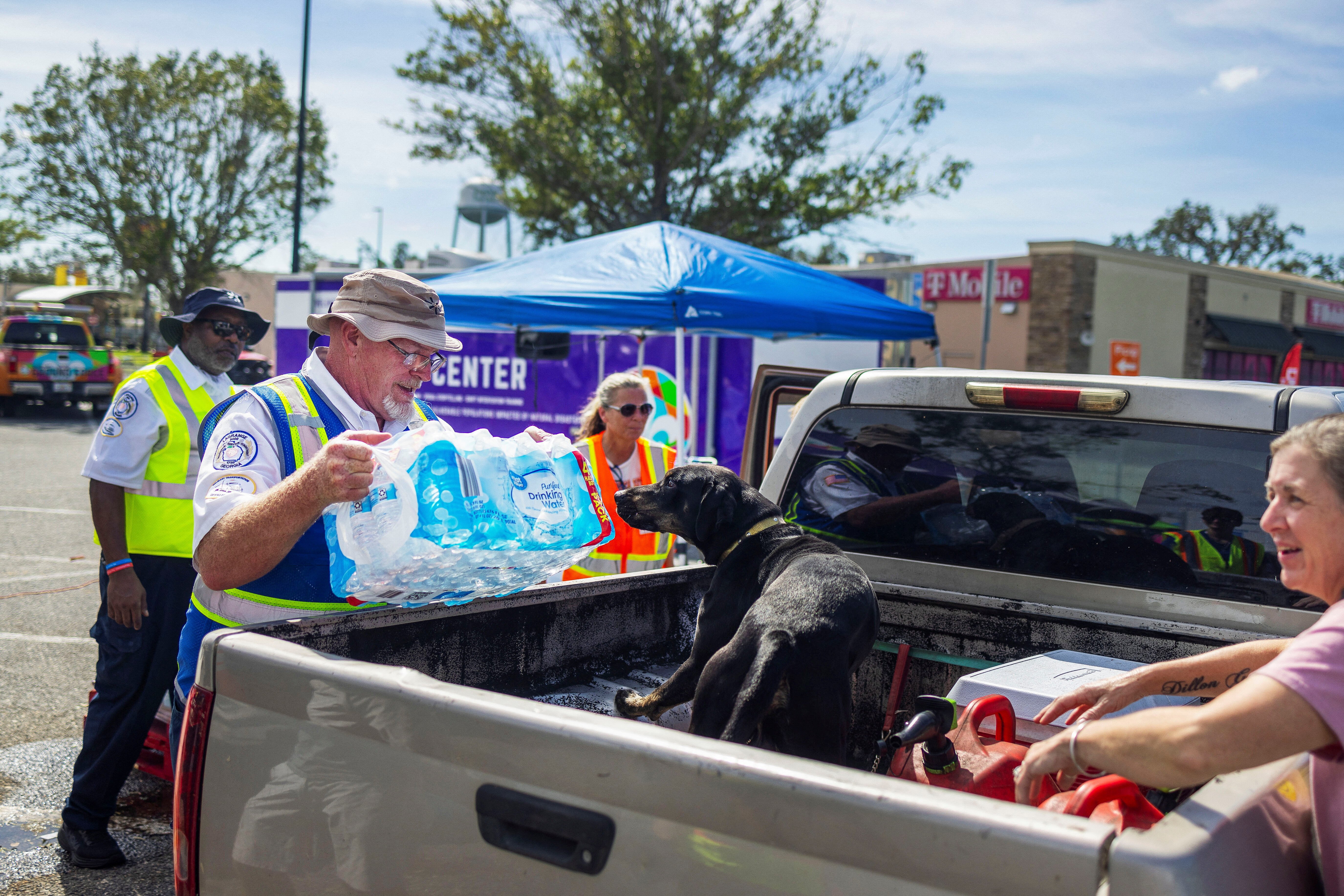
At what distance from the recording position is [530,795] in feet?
4.71

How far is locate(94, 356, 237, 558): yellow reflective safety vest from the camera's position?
3750mm

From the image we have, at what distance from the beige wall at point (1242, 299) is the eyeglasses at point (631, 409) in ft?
78.8

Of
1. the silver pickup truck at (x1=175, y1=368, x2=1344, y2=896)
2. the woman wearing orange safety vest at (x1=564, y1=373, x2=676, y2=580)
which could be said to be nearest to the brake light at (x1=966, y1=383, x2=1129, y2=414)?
the silver pickup truck at (x1=175, y1=368, x2=1344, y2=896)

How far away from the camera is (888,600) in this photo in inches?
113

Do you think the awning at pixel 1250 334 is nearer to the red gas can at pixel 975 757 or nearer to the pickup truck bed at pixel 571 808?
the red gas can at pixel 975 757

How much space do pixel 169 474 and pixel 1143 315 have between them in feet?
77.1

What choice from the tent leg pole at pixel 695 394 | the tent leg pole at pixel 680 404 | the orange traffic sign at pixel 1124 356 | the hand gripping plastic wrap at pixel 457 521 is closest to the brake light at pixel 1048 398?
the hand gripping plastic wrap at pixel 457 521

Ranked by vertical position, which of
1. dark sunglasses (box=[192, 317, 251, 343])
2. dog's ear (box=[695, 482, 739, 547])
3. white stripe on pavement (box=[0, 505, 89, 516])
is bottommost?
white stripe on pavement (box=[0, 505, 89, 516])

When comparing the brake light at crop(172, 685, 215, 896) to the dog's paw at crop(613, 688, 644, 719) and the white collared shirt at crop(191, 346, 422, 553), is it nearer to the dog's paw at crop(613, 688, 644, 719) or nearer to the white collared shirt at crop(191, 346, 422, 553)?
the white collared shirt at crop(191, 346, 422, 553)

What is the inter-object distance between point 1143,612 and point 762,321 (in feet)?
15.5

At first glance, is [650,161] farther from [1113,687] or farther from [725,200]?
[1113,687]

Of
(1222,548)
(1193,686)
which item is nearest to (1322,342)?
(1222,548)

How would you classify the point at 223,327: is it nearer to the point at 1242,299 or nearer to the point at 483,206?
the point at 483,206

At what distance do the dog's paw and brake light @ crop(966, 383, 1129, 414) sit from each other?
1235mm
